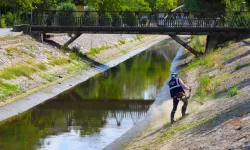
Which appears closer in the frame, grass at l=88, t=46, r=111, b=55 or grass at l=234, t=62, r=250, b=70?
grass at l=234, t=62, r=250, b=70

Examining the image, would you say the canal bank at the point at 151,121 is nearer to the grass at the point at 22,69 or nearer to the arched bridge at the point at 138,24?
the grass at the point at 22,69

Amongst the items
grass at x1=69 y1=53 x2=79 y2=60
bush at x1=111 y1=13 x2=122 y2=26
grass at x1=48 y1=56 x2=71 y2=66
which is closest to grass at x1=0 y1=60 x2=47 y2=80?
grass at x1=48 y1=56 x2=71 y2=66

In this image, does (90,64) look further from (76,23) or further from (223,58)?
(223,58)

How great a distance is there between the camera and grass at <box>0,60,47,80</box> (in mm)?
36781

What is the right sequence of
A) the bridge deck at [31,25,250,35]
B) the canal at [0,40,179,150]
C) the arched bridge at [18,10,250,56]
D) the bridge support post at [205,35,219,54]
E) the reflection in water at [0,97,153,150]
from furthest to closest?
the bridge support post at [205,35,219,54] < the arched bridge at [18,10,250,56] < the bridge deck at [31,25,250,35] < the canal at [0,40,179,150] < the reflection in water at [0,97,153,150]

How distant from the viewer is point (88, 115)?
3181cm

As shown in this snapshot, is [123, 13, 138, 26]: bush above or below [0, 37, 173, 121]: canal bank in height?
above

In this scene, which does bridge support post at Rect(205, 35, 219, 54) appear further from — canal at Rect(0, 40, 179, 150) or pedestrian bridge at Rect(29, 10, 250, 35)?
canal at Rect(0, 40, 179, 150)

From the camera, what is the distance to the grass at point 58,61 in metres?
47.3

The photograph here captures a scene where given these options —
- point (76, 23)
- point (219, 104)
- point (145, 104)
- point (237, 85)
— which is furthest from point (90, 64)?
point (219, 104)

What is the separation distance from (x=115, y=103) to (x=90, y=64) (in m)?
18.3

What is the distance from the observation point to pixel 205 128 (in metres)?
19.1

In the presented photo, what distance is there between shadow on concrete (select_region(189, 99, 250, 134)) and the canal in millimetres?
5344

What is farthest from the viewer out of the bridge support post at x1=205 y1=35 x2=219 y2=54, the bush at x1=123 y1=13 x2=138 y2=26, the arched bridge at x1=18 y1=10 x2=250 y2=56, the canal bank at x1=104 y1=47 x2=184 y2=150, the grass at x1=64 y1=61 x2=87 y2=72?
the bush at x1=123 y1=13 x2=138 y2=26
